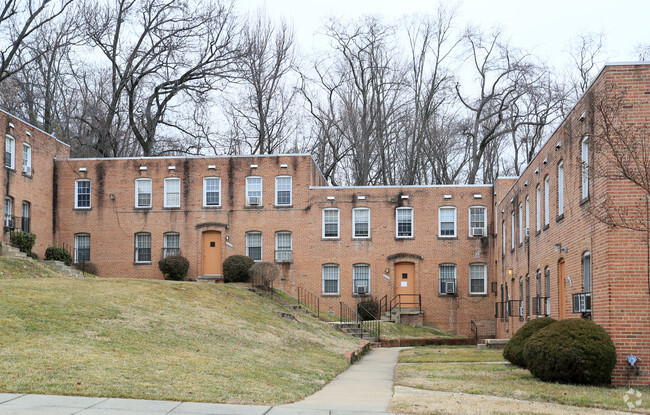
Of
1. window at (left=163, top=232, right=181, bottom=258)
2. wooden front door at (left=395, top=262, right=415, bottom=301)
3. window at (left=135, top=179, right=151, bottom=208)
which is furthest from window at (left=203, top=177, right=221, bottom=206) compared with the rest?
wooden front door at (left=395, top=262, right=415, bottom=301)

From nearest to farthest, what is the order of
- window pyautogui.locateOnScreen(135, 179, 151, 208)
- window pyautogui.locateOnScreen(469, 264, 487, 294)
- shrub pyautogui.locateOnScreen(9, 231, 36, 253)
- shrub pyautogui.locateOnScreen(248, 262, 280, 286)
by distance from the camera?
shrub pyautogui.locateOnScreen(9, 231, 36, 253)
shrub pyautogui.locateOnScreen(248, 262, 280, 286)
window pyautogui.locateOnScreen(469, 264, 487, 294)
window pyautogui.locateOnScreen(135, 179, 151, 208)

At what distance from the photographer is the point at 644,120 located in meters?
15.1

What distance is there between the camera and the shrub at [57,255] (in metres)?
34.5

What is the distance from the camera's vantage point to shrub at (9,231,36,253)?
3142 centimetres

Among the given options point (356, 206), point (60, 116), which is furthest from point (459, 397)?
point (60, 116)

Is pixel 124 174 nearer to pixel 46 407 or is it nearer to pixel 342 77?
pixel 342 77

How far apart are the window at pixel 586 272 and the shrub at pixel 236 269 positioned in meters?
19.9

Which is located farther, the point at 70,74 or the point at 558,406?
the point at 70,74

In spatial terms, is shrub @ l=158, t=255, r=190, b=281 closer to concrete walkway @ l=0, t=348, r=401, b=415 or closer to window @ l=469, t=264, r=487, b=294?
window @ l=469, t=264, r=487, b=294

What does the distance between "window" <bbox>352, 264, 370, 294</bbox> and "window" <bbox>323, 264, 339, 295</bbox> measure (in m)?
0.83

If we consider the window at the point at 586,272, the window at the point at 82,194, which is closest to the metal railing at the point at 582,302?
the window at the point at 586,272

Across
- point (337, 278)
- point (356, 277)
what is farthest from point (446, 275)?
point (337, 278)

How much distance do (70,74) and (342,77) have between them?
55.4 feet

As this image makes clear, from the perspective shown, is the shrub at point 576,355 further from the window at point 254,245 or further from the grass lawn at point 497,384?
the window at point 254,245
